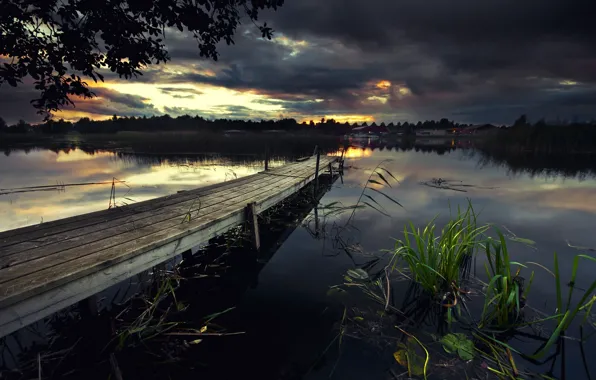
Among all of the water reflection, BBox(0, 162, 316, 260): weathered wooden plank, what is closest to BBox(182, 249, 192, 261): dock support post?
BBox(0, 162, 316, 260): weathered wooden plank

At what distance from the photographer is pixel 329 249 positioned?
7.41 meters

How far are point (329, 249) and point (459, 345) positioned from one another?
385 centimetres

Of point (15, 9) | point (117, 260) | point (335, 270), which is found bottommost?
point (335, 270)

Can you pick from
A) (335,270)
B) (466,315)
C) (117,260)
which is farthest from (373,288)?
(117,260)

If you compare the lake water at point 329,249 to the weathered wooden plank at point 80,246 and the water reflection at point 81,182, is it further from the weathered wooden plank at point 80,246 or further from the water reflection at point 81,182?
the weathered wooden plank at point 80,246

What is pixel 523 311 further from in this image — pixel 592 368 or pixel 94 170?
pixel 94 170

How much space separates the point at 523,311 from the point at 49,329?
23.7 feet

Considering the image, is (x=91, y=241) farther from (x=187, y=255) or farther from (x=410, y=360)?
(x=410, y=360)

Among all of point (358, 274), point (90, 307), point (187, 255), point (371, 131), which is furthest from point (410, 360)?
point (371, 131)

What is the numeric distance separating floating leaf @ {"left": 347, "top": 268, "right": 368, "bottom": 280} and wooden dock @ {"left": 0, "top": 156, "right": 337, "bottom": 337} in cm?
234

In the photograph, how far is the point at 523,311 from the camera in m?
4.66

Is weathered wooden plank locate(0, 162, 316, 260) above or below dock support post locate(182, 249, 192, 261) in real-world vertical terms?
above

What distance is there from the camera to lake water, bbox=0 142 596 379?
3748 millimetres

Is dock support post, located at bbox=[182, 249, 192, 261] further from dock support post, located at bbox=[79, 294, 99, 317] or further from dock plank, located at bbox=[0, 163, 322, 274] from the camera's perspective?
dock support post, located at bbox=[79, 294, 99, 317]
